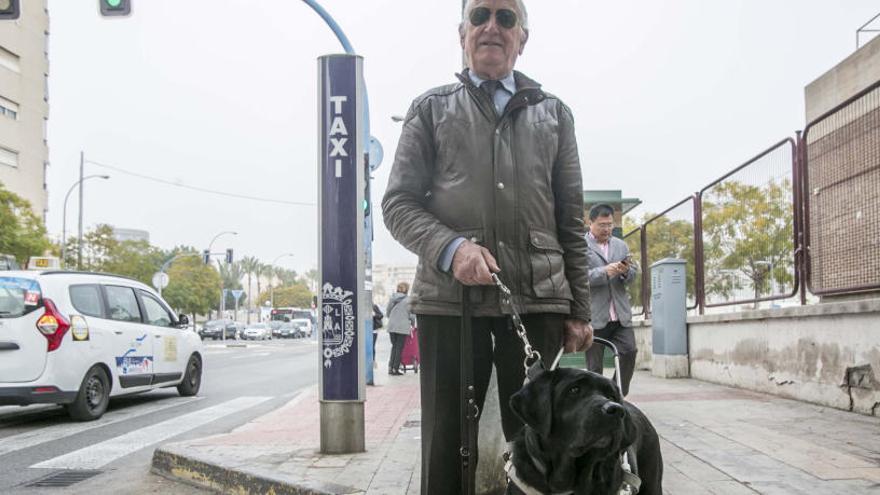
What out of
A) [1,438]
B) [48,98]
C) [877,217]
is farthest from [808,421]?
[48,98]

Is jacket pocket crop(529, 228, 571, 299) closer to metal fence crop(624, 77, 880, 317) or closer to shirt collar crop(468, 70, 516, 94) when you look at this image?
shirt collar crop(468, 70, 516, 94)

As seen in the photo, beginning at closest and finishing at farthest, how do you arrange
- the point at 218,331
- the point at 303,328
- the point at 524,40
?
the point at 524,40, the point at 218,331, the point at 303,328

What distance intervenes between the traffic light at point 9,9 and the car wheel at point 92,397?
4.54 m

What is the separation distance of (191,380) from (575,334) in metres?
9.88

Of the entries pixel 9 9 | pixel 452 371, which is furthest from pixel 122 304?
pixel 452 371

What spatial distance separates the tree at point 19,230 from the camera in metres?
28.5

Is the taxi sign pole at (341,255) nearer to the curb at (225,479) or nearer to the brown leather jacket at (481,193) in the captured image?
the curb at (225,479)

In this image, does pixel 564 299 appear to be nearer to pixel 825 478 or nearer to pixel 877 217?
pixel 825 478

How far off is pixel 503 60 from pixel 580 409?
4.06ft

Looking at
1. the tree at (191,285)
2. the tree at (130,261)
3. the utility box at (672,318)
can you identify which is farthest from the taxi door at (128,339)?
the tree at (191,285)

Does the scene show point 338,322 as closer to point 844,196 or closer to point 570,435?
point 570,435

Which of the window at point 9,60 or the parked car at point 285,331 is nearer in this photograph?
the window at point 9,60

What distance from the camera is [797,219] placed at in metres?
8.05

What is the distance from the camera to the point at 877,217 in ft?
21.3
